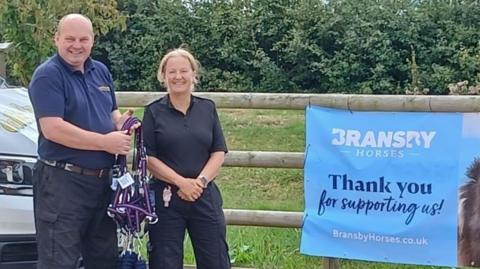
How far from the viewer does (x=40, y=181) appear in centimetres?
424

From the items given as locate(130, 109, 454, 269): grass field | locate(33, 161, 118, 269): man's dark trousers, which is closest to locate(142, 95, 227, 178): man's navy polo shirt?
locate(33, 161, 118, 269): man's dark trousers

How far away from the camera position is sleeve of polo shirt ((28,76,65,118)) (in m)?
4.09

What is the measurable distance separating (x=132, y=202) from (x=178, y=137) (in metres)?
A: 0.44

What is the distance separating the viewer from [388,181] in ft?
17.1

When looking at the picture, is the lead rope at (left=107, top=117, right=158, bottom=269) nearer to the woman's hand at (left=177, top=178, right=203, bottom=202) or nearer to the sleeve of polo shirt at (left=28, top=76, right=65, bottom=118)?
the woman's hand at (left=177, top=178, right=203, bottom=202)

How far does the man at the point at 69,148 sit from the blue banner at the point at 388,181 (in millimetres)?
1622

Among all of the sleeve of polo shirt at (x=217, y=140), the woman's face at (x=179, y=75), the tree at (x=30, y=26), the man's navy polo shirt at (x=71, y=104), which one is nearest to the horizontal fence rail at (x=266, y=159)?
the sleeve of polo shirt at (x=217, y=140)

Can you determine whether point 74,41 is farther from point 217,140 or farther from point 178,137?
point 217,140

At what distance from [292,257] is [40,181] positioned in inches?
87.2

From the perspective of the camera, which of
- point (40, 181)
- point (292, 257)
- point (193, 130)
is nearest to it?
point (40, 181)

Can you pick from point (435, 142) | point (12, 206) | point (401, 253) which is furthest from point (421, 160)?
point (12, 206)

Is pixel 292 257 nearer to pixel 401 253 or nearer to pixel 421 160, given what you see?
pixel 401 253

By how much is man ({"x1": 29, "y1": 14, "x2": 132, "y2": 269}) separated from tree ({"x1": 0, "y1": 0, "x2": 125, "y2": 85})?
6.25 metres

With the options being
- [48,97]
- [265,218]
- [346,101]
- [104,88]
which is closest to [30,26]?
[265,218]
